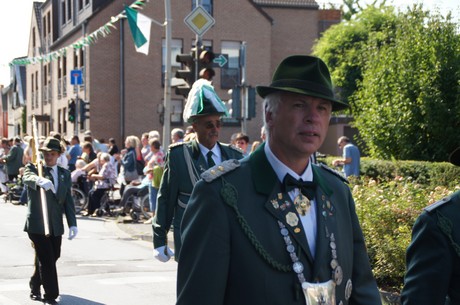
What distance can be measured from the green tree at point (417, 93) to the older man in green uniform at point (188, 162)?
1642 cm

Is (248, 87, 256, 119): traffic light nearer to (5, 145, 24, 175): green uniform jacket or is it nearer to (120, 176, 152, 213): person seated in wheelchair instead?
(120, 176, 152, 213): person seated in wheelchair

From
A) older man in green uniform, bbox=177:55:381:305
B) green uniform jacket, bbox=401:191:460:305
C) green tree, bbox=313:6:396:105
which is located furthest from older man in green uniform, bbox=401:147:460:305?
green tree, bbox=313:6:396:105

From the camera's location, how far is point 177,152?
22.8ft

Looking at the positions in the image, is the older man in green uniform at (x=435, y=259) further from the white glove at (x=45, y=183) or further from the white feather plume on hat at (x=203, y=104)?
the white glove at (x=45, y=183)

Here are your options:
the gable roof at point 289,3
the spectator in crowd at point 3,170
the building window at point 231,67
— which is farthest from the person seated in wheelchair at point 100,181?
the gable roof at point 289,3

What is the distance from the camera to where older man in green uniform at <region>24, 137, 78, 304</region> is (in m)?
8.93

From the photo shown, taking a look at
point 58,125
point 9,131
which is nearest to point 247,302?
point 58,125

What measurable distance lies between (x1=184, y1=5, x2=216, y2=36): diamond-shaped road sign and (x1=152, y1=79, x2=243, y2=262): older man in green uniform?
27.4ft

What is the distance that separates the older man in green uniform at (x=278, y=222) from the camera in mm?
2883

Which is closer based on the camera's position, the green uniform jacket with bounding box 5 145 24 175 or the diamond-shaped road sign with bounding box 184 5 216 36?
the diamond-shaped road sign with bounding box 184 5 216 36

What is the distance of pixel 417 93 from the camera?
22984 millimetres

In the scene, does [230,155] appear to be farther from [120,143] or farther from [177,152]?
[120,143]

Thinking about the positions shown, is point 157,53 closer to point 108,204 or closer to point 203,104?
point 108,204

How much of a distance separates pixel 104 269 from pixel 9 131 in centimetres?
7799
